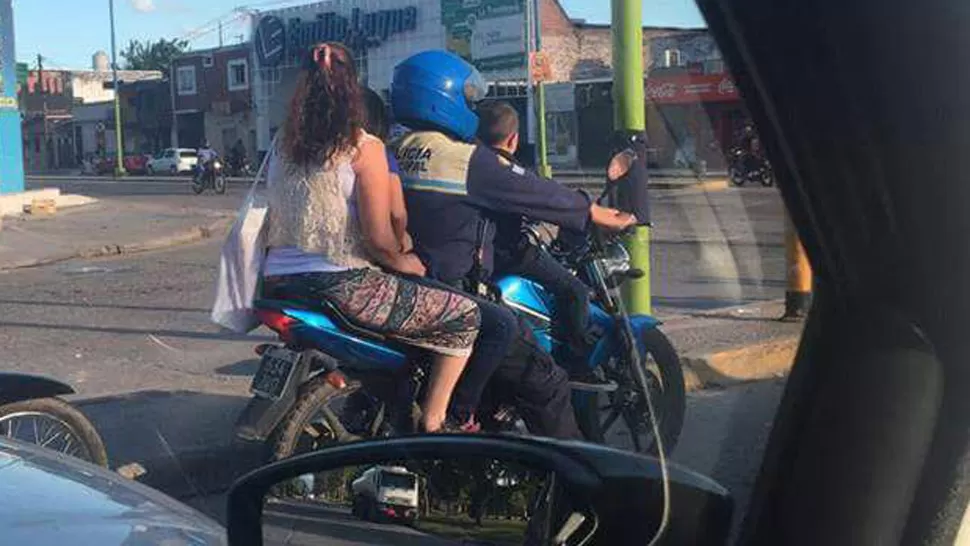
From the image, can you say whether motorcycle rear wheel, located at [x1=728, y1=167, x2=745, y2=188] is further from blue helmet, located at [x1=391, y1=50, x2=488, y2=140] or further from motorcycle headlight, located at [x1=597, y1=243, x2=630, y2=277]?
motorcycle headlight, located at [x1=597, y1=243, x2=630, y2=277]

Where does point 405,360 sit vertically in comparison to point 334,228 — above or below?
below

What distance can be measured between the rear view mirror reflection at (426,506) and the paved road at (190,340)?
30 centimetres

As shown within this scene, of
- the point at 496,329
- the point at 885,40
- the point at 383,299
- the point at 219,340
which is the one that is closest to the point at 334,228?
the point at 383,299

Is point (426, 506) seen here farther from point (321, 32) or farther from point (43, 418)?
point (321, 32)

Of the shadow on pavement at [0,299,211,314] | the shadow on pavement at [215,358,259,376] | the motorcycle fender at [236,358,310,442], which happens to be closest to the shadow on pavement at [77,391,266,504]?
the motorcycle fender at [236,358,310,442]

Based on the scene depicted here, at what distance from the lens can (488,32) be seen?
5.41 m

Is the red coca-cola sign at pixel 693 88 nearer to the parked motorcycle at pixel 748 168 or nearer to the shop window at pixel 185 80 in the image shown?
the parked motorcycle at pixel 748 168

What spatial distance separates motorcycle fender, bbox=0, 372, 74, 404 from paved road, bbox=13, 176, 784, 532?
2.56 feet

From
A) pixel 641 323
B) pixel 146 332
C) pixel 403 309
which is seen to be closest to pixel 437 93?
pixel 403 309

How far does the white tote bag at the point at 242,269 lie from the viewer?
4.50 m

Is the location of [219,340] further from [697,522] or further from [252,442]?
[697,522]

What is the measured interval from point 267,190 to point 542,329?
1201mm

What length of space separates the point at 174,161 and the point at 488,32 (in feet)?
174

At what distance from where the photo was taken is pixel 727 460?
85.8 inches
